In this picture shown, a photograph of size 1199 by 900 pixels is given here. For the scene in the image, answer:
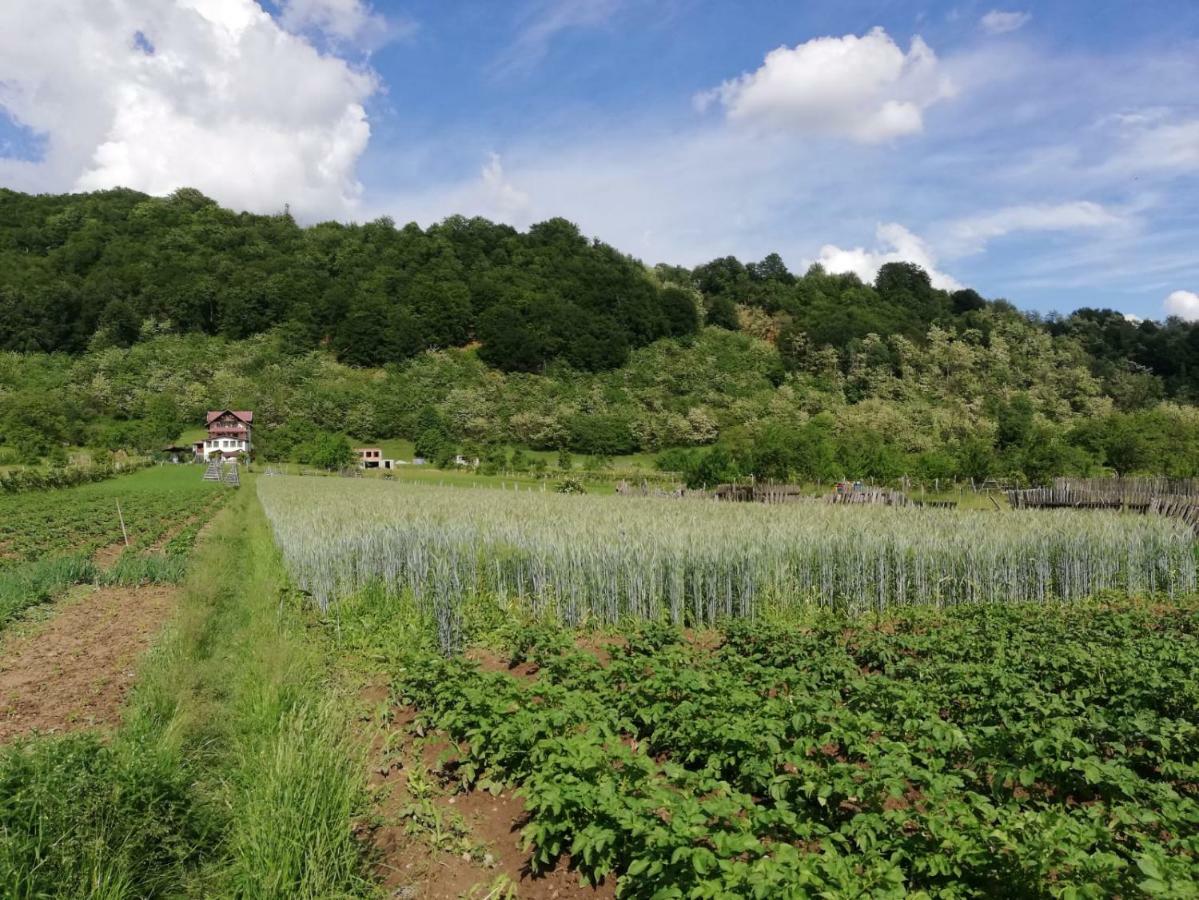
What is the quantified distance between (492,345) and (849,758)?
4311 inches

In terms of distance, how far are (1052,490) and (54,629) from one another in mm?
33044

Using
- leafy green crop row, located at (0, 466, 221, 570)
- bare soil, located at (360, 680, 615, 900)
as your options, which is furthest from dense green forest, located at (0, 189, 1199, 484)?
bare soil, located at (360, 680, 615, 900)

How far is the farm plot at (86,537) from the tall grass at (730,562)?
3.65 metres

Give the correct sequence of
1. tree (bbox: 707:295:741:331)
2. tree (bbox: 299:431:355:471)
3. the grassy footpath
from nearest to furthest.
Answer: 1. the grassy footpath
2. tree (bbox: 299:431:355:471)
3. tree (bbox: 707:295:741:331)

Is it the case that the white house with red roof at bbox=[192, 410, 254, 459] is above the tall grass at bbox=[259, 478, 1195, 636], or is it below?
above

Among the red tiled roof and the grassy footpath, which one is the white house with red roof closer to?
the red tiled roof

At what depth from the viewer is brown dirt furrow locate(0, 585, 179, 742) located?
6.14 meters

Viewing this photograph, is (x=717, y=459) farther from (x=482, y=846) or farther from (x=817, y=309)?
(x=817, y=309)

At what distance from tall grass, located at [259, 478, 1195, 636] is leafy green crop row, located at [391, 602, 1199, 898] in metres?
2.14

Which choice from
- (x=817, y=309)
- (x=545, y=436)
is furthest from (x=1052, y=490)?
(x=817, y=309)

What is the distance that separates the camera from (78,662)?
789cm

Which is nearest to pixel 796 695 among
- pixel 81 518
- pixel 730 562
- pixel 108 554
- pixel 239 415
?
pixel 730 562

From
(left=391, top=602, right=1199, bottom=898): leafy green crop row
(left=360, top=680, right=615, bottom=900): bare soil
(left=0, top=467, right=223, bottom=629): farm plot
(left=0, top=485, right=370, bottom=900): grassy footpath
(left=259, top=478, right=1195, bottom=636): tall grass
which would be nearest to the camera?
(left=391, top=602, right=1199, bottom=898): leafy green crop row

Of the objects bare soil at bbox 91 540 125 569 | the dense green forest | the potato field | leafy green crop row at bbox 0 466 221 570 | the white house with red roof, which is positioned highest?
the dense green forest
